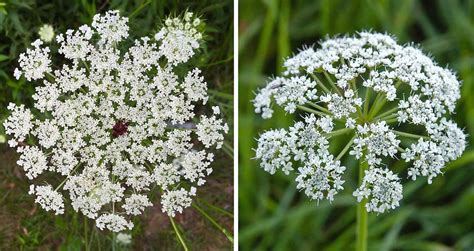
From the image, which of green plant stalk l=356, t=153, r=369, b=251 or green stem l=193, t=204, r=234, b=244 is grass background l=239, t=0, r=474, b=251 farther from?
green plant stalk l=356, t=153, r=369, b=251

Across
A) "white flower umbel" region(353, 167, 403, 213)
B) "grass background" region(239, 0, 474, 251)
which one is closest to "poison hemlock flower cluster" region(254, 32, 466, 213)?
"white flower umbel" region(353, 167, 403, 213)

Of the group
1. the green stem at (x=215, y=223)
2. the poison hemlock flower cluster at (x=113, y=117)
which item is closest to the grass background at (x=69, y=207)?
the green stem at (x=215, y=223)

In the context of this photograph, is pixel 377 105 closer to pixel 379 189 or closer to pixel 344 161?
pixel 379 189

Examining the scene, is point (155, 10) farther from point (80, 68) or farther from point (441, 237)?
point (441, 237)

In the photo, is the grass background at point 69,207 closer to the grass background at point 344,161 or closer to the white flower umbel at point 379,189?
the grass background at point 344,161

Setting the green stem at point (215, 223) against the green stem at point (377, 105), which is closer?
the green stem at point (377, 105)

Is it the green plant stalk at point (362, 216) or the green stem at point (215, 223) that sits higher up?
the green stem at point (215, 223)

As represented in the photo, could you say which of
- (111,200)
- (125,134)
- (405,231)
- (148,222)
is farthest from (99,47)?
(405,231)

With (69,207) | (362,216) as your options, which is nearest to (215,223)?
(69,207)
